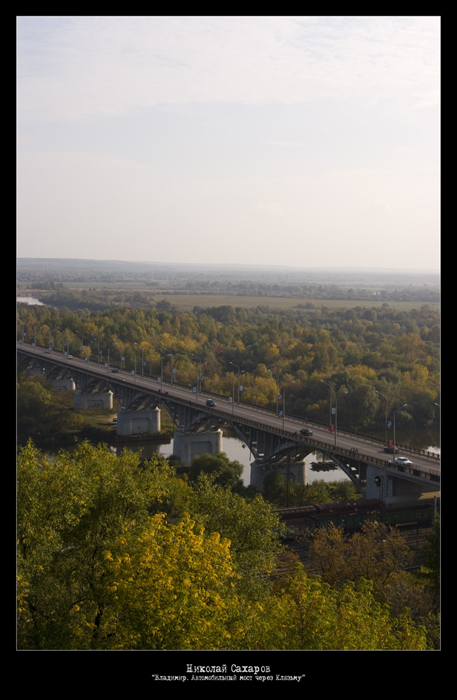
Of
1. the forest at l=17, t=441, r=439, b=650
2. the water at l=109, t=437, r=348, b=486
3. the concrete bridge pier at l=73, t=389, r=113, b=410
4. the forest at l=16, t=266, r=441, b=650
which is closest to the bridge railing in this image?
the water at l=109, t=437, r=348, b=486

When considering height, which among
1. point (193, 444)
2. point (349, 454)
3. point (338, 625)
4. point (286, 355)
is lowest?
point (193, 444)

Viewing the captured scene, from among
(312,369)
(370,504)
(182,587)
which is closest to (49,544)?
(182,587)

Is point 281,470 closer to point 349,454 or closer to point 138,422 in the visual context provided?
point 349,454

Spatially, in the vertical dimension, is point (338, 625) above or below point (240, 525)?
below

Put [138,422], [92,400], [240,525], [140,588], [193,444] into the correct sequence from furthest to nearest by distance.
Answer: [92,400]
[138,422]
[193,444]
[240,525]
[140,588]

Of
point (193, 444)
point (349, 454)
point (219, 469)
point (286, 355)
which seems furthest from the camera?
point (286, 355)

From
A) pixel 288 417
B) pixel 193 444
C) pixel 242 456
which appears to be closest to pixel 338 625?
pixel 288 417

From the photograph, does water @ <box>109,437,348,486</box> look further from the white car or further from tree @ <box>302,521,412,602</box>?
tree @ <box>302,521,412,602</box>
